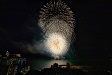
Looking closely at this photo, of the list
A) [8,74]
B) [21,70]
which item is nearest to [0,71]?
[8,74]

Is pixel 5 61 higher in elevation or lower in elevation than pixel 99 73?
higher

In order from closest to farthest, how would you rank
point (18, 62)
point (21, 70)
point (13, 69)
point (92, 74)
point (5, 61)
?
point (92, 74)
point (13, 69)
point (5, 61)
point (21, 70)
point (18, 62)

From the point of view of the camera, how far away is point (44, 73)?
4606 cm

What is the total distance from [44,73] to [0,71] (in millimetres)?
36533

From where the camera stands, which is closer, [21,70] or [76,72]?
[76,72]

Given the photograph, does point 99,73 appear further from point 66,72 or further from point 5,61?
point 5,61

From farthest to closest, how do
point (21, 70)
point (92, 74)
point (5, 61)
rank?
point (21, 70) < point (5, 61) < point (92, 74)

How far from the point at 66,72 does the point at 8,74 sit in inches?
1375

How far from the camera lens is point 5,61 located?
313 feet

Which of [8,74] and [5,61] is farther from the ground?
[5,61]

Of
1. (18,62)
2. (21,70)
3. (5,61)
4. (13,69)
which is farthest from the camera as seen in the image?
(18,62)

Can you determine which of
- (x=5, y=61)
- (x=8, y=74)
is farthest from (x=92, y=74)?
(x=5, y=61)

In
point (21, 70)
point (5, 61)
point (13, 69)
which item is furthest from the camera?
point (21, 70)

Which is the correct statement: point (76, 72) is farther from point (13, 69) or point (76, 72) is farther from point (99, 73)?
point (13, 69)
